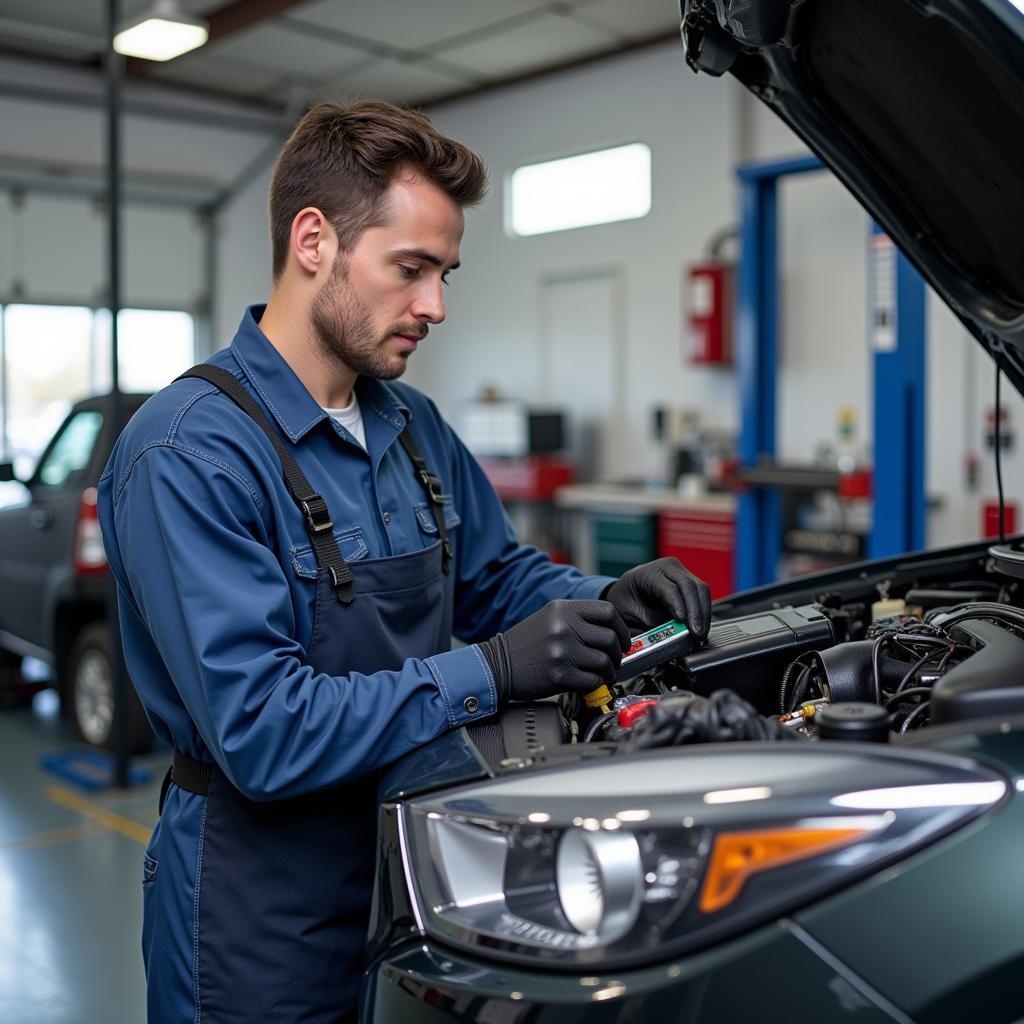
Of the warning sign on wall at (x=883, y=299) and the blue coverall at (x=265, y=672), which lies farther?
the warning sign on wall at (x=883, y=299)

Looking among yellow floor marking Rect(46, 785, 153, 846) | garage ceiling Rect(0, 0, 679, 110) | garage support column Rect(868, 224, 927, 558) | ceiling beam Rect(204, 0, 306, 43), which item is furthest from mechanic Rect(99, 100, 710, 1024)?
ceiling beam Rect(204, 0, 306, 43)

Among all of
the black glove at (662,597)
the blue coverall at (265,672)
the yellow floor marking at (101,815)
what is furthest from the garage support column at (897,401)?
the blue coverall at (265,672)

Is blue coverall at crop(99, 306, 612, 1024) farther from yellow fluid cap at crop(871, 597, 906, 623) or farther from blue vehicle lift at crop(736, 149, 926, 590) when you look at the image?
blue vehicle lift at crop(736, 149, 926, 590)

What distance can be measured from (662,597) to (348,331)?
56 centimetres

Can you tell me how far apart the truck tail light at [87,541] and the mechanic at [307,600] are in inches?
116

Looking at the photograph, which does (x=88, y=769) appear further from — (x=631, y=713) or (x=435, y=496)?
(x=631, y=713)

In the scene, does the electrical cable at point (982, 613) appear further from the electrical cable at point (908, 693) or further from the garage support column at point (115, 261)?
the garage support column at point (115, 261)

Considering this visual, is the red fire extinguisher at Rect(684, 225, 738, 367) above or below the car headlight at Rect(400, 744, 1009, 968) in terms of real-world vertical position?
above

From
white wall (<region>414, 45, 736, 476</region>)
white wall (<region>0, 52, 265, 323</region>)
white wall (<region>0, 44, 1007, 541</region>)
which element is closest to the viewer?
white wall (<region>0, 44, 1007, 541</region>)

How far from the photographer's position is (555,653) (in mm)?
1279

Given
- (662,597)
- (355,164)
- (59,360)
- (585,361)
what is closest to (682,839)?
(662,597)

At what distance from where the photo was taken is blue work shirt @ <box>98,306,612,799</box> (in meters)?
1.18

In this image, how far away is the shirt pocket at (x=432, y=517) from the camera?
1582mm

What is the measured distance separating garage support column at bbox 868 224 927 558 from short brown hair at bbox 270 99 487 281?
2.79 metres
